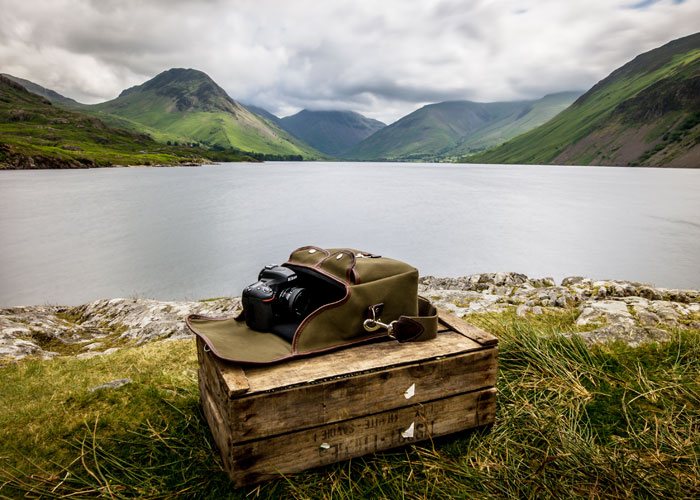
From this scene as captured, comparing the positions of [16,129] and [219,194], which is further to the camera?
[16,129]

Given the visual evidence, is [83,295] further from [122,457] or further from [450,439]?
[450,439]

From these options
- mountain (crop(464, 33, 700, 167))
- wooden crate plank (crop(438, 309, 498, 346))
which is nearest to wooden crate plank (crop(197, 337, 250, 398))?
wooden crate plank (crop(438, 309, 498, 346))

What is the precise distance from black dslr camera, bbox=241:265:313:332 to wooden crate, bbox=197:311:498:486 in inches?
18.5

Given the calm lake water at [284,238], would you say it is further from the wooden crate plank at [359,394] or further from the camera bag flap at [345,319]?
the wooden crate plank at [359,394]

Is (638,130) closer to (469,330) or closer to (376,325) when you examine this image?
(469,330)

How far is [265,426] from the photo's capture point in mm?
2445

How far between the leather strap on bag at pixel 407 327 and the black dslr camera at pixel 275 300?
0.58 m

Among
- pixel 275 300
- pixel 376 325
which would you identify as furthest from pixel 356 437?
pixel 275 300

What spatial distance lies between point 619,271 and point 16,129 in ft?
505

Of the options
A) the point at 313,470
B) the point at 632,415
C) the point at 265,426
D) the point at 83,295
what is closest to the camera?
the point at 265,426

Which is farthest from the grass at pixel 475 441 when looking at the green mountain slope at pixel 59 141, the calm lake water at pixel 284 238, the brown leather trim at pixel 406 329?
the green mountain slope at pixel 59 141

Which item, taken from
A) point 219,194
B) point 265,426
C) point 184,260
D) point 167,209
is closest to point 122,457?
point 265,426

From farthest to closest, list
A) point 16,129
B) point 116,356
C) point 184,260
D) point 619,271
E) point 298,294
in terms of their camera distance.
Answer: point 16,129 < point 184,260 < point 619,271 < point 116,356 < point 298,294

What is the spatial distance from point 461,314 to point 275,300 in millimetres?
5281
